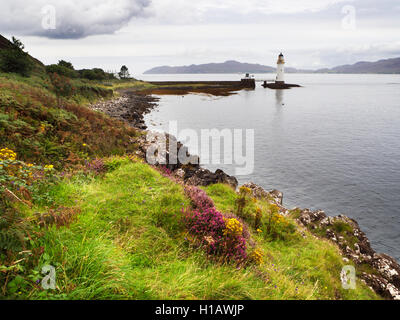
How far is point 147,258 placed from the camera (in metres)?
5.00

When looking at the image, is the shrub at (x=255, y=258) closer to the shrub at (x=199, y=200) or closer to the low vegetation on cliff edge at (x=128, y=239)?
the low vegetation on cliff edge at (x=128, y=239)

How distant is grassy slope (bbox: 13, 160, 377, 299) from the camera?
12.4 ft

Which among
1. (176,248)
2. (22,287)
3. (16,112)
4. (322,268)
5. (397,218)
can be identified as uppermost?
(16,112)

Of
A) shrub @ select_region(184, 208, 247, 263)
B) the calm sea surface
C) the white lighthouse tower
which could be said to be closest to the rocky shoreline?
the calm sea surface

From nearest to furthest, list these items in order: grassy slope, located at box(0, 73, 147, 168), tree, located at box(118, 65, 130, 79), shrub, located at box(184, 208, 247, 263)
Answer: shrub, located at box(184, 208, 247, 263) < grassy slope, located at box(0, 73, 147, 168) < tree, located at box(118, 65, 130, 79)

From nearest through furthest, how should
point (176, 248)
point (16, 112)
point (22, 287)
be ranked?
point (22, 287), point (176, 248), point (16, 112)

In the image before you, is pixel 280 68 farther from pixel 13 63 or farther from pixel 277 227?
pixel 277 227

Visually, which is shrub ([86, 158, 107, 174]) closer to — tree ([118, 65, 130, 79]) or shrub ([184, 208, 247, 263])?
shrub ([184, 208, 247, 263])

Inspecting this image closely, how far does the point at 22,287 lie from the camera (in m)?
3.28

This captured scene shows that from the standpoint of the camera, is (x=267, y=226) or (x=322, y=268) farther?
(x=267, y=226)

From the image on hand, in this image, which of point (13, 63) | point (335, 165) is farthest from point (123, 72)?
point (335, 165)
